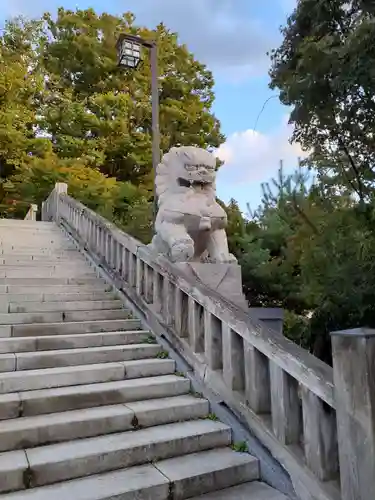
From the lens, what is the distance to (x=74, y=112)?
56.5ft

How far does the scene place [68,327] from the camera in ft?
14.5

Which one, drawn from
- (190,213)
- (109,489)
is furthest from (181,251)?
(109,489)

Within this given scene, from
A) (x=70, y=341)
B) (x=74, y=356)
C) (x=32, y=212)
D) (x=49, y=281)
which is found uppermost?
(x=32, y=212)

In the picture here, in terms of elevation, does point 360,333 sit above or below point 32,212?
below

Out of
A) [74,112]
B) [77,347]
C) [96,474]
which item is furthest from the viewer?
[74,112]

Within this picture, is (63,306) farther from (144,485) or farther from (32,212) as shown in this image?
(32,212)

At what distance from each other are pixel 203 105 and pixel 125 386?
18.8m

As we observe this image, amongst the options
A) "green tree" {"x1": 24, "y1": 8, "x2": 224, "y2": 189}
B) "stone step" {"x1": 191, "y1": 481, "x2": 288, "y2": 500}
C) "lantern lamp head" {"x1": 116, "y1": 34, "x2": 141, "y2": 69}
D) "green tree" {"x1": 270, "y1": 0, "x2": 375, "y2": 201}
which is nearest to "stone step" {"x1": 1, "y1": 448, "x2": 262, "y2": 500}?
"stone step" {"x1": 191, "y1": 481, "x2": 288, "y2": 500}

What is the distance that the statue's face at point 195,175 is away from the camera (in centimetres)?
475

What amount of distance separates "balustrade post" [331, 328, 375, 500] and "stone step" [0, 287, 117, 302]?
3835 mm

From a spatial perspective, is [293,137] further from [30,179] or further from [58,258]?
[30,179]

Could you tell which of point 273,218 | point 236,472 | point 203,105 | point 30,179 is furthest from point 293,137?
point 203,105

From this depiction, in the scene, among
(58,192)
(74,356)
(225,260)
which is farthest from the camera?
(58,192)

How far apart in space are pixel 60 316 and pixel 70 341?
69 cm
